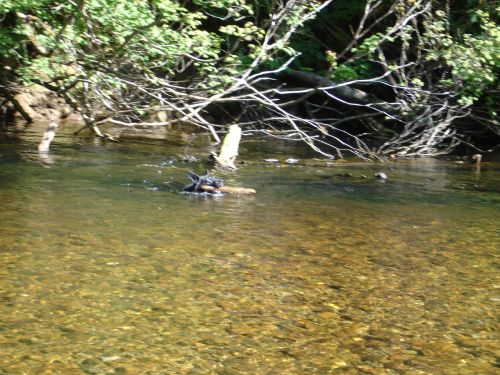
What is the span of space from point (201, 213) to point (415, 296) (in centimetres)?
334

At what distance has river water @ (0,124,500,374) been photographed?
4457mm

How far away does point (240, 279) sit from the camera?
5922 mm

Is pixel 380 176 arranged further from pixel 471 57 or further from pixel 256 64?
pixel 471 57

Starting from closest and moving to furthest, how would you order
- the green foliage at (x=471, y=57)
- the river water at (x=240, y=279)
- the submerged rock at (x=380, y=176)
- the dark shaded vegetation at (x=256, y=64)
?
→ the river water at (x=240, y=279)
the dark shaded vegetation at (x=256, y=64)
the submerged rock at (x=380, y=176)
the green foliage at (x=471, y=57)

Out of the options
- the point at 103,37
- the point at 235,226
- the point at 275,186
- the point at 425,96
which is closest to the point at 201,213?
the point at 235,226

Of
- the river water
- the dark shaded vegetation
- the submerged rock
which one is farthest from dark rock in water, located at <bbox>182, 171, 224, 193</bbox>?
the submerged rock

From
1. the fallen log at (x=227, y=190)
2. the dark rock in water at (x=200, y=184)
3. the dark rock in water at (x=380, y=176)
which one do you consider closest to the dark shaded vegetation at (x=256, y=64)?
the dark rock in water at (x=380, y=176)

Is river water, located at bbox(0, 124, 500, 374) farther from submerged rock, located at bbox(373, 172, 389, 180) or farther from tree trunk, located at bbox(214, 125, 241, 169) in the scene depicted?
tree trunk, located at bbox(214, 125, 241, 169)

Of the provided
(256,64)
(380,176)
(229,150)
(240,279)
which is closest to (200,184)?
(229,150)

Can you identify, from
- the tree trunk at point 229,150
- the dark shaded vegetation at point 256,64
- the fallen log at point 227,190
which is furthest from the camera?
the tree trunk at point 229,150

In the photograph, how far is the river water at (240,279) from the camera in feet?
14.6

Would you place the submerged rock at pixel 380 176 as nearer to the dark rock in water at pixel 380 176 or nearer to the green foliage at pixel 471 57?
the dark rock in water at pixel 380 176

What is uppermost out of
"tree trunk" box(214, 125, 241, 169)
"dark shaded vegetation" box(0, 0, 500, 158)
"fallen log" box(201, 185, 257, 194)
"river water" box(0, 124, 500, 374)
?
"dark shaded vegetation" box(0, 0, 500, 158)

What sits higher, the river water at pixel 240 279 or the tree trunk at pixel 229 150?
the tree trunk at pixel 229 150
